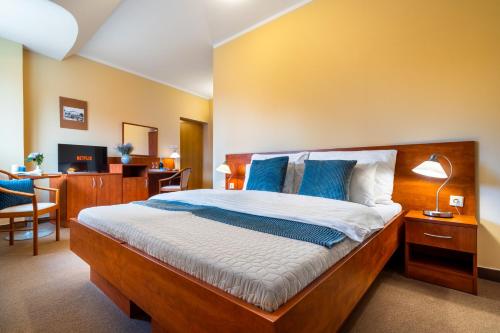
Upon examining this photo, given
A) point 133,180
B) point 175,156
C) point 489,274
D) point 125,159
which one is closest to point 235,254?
point 489,274

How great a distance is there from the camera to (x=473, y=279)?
166cm

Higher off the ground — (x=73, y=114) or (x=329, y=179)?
(x=73, y=114)

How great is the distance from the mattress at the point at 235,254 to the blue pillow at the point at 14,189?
206cm

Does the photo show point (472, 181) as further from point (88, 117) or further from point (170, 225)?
point (88, 117)

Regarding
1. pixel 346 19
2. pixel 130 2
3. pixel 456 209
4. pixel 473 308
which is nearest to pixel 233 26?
pixel 130 2

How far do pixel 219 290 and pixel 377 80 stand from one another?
8.13 feet

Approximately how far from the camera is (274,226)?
127cm

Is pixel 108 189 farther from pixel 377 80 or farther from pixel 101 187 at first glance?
pixel 377 80

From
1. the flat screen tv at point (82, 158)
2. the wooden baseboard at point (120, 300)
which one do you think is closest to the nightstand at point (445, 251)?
the wooden baseboard at point (120, 300)

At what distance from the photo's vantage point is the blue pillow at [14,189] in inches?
100

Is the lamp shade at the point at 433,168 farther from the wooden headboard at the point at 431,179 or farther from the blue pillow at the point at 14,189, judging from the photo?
the blue pillow at the point at 14,189

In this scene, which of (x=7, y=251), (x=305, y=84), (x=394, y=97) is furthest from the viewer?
(x=305, y=84)

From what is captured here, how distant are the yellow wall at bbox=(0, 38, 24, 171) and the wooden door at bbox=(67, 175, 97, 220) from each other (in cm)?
71

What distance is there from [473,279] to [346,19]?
8.69 feet
